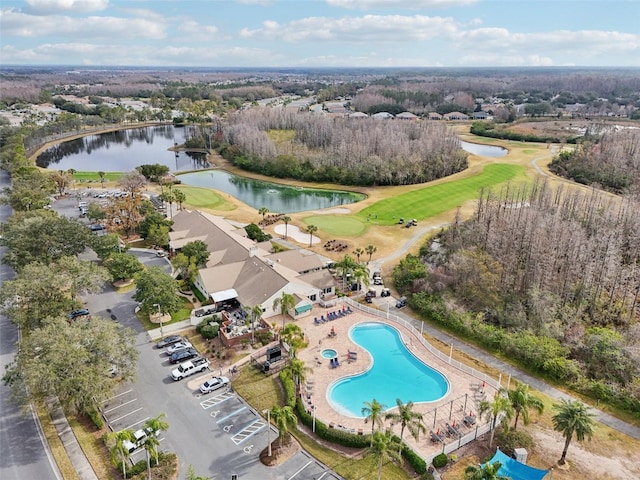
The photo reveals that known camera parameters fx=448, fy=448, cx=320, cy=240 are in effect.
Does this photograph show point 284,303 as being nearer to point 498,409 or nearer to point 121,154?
point 498,409

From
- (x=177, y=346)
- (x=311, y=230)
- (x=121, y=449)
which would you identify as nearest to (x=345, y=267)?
(x=311, y=230)

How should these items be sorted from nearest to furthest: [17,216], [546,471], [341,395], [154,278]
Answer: [546,471]
[341,395]
[154,278]
[17,216]

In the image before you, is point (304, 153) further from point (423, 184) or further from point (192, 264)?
point (192, 264)

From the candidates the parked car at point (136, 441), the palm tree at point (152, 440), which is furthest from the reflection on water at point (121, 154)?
the palm tree at point (152, 440)

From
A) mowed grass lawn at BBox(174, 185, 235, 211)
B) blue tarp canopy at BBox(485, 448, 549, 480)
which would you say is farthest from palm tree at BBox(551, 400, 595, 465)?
mowed grass lawn at BBox(174, 185, 235, 211)

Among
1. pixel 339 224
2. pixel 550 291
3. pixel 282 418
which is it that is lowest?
pixel 339 224

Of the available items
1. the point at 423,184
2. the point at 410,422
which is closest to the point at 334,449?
the point at 410,422

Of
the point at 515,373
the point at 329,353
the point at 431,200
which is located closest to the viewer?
the point at 515,373
